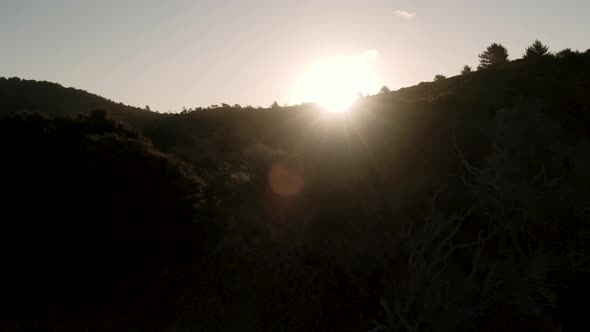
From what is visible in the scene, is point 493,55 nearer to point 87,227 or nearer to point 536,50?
point 536,50

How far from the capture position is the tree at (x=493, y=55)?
1957 inches

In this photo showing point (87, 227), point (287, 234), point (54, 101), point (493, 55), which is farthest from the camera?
point (493, 55)

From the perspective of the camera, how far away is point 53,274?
36.3ft

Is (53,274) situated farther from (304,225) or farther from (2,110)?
(2,110)

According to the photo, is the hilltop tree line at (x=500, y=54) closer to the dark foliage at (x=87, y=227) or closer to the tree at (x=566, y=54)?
the tree at (x=566, y=54)

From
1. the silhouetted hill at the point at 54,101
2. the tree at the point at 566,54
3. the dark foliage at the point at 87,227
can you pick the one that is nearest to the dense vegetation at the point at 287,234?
the dark foliage at the point at 87,227

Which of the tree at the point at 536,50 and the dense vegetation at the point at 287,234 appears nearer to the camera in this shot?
the dense vegetation at the point at 287,234

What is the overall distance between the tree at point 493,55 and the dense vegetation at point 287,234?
30048mm

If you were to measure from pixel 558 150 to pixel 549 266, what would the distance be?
35.0 ft

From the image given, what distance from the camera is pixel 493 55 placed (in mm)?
50656

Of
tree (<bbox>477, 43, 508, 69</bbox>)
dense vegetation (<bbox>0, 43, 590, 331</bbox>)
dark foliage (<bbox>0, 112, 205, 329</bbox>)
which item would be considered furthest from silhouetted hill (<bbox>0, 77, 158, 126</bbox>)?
tree (<bbox>477, 43, 508, 69</bbox>)

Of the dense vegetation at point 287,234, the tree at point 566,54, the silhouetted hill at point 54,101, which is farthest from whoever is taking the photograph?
the tree at point 566,54

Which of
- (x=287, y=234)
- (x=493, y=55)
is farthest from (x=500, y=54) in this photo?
(x=287, y=234)

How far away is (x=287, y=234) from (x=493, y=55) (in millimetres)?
45004
